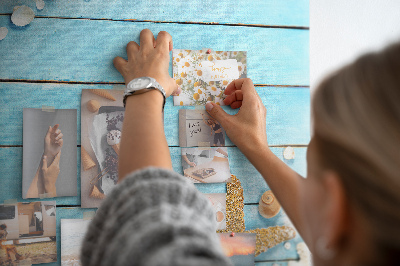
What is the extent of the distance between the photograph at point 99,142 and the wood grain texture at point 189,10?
236 millimetres

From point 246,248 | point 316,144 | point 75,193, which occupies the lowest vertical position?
point 246,248

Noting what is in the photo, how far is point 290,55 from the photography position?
1129 mm

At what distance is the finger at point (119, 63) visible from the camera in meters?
0.98

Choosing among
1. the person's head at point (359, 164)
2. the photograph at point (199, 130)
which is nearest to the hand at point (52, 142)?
the photograph at point (199, 130)

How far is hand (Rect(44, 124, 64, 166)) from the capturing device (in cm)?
94

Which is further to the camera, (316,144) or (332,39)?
(332,39)

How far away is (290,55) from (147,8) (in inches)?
19.2

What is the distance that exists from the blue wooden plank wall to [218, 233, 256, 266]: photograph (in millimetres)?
32

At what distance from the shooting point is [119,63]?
98cm

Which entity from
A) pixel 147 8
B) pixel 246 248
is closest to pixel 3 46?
pixel 147 8

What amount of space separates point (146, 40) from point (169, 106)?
0.67 ft

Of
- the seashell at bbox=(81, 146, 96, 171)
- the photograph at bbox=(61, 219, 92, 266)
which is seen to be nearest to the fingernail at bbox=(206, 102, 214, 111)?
the seashell at bbox=(81, 146, 96, 171)

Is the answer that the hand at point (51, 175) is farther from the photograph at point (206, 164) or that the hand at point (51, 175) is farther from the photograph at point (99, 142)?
the photograph at point (206, 164)

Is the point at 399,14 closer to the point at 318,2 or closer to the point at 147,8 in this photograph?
the point at 318,2
